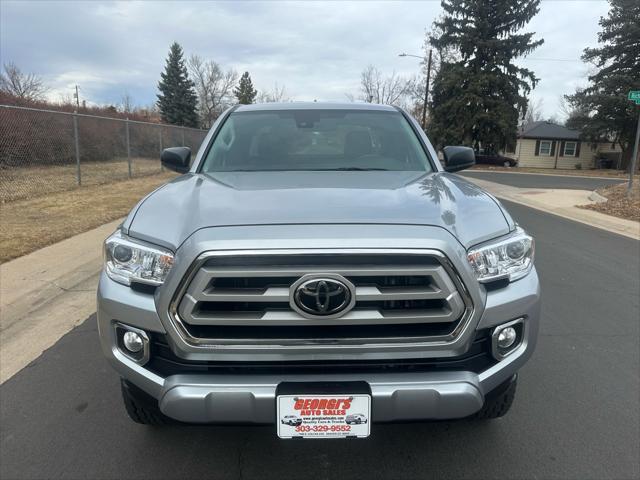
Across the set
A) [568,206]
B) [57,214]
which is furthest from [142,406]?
[568,206]

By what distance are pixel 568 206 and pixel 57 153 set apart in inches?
574

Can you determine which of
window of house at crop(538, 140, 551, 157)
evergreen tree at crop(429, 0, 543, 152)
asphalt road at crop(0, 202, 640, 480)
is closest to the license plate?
asphalt road at crop(0, 202, 640, 480)

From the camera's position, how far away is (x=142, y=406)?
220cm

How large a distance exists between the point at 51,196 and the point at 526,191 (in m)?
15.3

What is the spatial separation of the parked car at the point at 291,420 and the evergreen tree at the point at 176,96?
51.0 meters

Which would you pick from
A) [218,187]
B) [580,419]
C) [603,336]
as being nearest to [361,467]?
[580,419]

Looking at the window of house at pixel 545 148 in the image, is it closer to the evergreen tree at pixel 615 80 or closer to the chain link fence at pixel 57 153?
the evergreen tree at pixel 615 80

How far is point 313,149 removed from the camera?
3422 millimetres

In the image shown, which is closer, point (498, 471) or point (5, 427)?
point (498, 471)

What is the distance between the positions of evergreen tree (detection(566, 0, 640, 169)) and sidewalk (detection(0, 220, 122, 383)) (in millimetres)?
36051

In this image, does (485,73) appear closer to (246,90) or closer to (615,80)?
(615,80)

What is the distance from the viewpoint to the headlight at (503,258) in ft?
6.63

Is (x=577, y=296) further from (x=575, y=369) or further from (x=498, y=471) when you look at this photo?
(x=498, y=471)

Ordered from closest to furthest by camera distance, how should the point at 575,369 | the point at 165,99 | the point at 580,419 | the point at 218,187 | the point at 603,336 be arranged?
the point at 218,187, the point at 580,419, the point at 575,369, the point at 603,336, the point at 165,99
